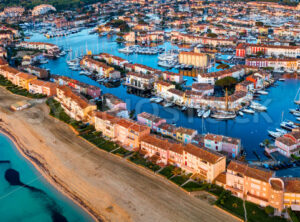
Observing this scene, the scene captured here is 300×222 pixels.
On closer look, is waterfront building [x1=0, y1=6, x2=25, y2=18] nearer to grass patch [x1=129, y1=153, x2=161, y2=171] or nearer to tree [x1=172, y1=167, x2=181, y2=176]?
grass patch [x1=129, y1=153, x2=161, y2=171]

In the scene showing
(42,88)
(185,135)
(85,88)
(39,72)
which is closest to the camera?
(185,135)

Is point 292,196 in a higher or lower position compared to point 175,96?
higher

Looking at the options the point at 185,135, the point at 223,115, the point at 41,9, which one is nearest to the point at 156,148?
the point at 185,135

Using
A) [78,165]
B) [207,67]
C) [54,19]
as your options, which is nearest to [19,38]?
[54,19]

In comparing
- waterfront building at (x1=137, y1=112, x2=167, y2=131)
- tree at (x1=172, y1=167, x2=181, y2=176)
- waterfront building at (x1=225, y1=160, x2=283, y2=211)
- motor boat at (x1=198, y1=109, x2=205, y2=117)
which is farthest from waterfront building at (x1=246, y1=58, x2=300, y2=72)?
waterfront building at (x1=225, y1=160, x2=283, y2=211)

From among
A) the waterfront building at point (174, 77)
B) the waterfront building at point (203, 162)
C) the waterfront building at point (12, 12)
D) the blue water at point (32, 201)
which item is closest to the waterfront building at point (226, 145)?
the waterfront building at point (203, 162)

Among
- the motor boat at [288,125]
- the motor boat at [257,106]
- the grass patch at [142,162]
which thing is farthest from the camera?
the motor boat at [257,106]

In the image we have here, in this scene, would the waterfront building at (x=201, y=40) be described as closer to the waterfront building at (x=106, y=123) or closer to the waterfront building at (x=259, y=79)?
the waterfront building at (x=259, y=79)

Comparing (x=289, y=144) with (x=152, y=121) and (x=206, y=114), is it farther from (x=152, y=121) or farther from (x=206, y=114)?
(x=152, y=121)
